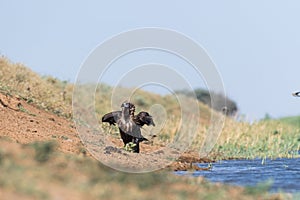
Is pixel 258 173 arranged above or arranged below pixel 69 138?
below

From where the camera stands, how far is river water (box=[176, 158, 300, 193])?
14346mm

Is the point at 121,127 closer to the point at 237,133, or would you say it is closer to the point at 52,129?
the point at 52,129

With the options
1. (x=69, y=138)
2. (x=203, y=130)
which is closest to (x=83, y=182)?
(x=69, y=138)

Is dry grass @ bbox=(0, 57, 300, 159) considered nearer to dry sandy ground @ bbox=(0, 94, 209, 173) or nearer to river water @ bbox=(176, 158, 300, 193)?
dry sandy ground @ bbox=(0, 94, 209, 173)

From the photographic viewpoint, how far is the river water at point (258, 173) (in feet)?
47.1

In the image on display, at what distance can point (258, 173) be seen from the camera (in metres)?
16.8

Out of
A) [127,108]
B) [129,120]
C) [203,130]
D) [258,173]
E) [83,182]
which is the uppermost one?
[203,130]

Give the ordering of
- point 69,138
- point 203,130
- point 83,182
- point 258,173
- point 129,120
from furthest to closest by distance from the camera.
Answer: point 203,130
point 69,138
point 258,173
point 129,120
point 83,182

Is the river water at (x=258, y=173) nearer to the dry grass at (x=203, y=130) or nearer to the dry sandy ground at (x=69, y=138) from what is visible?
the dry sandy ground at (x=69, y=138)

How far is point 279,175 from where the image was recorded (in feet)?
53.2

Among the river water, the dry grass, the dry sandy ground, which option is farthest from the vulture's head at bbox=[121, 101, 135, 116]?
the dry grass

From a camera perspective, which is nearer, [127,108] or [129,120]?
[127,108]

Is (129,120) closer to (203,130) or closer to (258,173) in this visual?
(258,173)

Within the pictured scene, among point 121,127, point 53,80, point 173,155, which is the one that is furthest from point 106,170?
point 53,80
